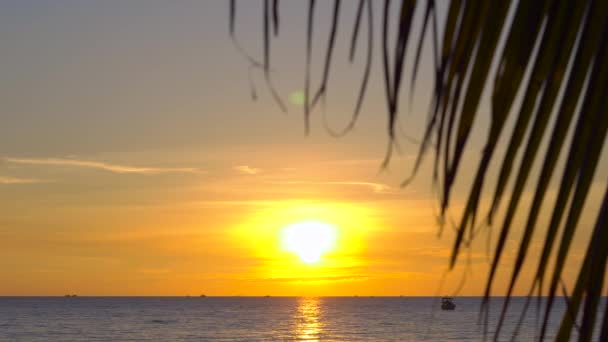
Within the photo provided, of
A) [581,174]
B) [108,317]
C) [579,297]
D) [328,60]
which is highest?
[328,60]

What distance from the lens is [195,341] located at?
83.8 meters

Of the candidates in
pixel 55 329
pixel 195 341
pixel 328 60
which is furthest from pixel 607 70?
pixel 55 329

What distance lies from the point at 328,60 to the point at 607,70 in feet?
1.02

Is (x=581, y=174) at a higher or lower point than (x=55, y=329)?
higher

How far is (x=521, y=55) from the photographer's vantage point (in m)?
1.04

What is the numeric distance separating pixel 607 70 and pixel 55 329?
106 meters

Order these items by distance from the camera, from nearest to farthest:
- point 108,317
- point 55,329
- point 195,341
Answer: point 195,341 < point 55,329 < point 108,317

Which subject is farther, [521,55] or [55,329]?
[55,329]

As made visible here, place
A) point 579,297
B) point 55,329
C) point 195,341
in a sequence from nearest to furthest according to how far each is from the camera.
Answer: point 579,297, point 195,341, point 55,329

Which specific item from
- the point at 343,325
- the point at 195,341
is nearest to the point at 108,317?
the point at 343,325

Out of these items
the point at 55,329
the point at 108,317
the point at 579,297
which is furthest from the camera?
the point at 108,317

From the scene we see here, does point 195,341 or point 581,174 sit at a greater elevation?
point 581,174

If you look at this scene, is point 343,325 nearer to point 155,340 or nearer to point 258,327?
point 258,327

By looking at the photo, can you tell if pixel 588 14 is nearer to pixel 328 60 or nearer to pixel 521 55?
pixel 521 55
